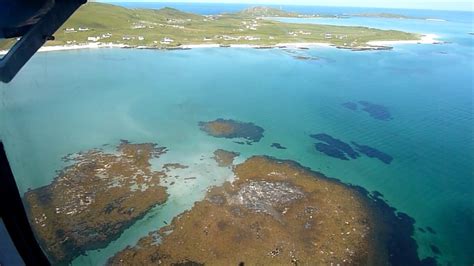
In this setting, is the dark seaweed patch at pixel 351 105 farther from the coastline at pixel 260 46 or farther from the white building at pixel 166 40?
the white building at pixel 166 40

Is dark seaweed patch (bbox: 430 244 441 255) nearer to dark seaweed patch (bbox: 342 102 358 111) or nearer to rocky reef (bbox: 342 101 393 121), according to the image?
rocky reef (bbox: 342 101 393 121)

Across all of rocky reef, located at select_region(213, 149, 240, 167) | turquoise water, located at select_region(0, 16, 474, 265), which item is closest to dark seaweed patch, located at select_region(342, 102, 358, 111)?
turquoise water, located at select_region(0, 16, 474, 265)

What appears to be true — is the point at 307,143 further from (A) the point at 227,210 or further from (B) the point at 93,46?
(B) the point at 93,46

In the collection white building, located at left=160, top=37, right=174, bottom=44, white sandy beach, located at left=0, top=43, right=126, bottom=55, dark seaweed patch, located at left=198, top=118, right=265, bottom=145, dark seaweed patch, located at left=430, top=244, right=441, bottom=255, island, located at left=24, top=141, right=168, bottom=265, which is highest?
white sandy beach, located at left=0, top=43, right=126, bottom=55

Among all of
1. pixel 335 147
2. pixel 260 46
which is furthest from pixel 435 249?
pixel 260 46

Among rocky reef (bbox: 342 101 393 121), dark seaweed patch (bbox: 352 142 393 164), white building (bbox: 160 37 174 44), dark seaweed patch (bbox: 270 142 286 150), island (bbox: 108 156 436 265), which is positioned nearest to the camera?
island (bbox: 108 156 436 265)

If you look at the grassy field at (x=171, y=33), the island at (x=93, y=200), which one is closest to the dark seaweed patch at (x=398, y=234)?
the island at (x=93, y=200)
